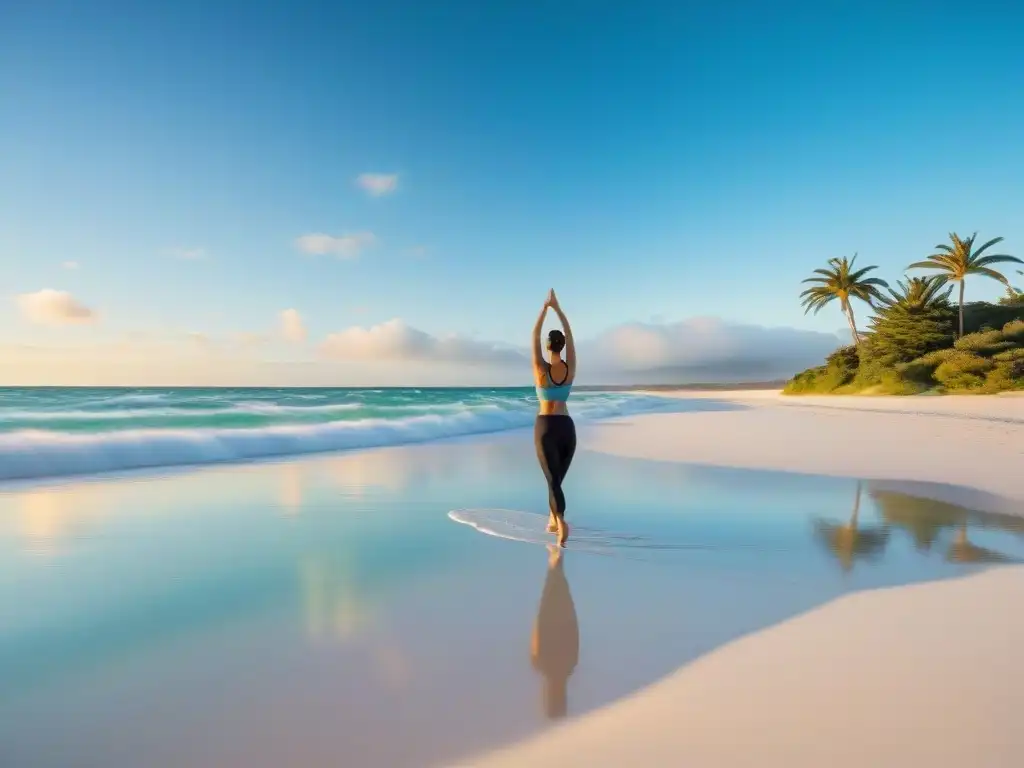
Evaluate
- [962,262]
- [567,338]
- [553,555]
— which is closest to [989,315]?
[962,262]

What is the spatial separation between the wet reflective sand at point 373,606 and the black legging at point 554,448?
660 mm

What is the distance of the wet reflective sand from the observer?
2.44m

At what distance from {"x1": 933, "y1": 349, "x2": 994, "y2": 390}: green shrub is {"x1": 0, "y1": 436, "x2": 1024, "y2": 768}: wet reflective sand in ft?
109

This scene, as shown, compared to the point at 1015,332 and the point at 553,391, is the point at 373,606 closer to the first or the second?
the point at 553,391

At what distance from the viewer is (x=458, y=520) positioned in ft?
21.0

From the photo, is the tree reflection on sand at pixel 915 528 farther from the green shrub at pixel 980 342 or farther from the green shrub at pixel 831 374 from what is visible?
the green shrub at pixel 831 374

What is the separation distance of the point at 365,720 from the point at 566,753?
838mm

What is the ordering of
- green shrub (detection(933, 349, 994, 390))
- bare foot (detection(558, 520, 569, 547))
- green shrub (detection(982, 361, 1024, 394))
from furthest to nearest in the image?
green shrub (detection(933, 349, 994, 390)) → green shrub (detection(982, 361, 1024, 394)) → bare foot (detection(558, 520, 569, 547))

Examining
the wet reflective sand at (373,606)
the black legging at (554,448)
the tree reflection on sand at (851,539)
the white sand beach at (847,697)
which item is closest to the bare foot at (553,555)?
the wet reflective sand at (373,606)

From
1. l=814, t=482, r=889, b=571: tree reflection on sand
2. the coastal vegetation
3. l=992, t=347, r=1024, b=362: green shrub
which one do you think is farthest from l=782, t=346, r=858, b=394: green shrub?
l=814, t=482, r=889, b=571: tree reflection on sand

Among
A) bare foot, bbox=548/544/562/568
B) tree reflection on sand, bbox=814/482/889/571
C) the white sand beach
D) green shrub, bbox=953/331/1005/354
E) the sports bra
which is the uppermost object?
green shrub, bbox=953/331/1005/354

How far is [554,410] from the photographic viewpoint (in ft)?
18.6

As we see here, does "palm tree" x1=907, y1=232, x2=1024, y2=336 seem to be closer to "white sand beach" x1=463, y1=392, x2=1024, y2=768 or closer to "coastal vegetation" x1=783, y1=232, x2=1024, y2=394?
"coastal vegetation" x1=783, y1=232, x2=1024, y2=394

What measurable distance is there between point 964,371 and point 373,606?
40.9m
